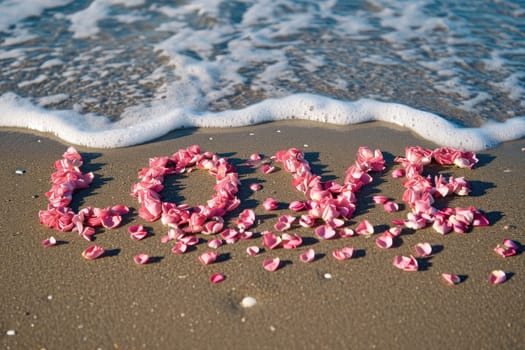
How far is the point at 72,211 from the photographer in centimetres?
372

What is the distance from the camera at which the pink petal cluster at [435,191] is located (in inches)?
136

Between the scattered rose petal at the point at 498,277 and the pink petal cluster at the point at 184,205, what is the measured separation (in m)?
1.47

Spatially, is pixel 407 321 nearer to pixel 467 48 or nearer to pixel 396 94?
pixel 396 94

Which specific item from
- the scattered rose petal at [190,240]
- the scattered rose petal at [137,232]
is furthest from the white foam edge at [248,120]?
the scattered rose petal at [190,240]

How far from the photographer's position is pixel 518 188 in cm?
393

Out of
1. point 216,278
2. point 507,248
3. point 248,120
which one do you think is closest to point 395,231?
point 507,248

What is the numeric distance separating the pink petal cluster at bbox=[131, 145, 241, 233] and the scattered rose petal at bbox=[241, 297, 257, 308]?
0.66 m

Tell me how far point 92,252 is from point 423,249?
1.95 metres

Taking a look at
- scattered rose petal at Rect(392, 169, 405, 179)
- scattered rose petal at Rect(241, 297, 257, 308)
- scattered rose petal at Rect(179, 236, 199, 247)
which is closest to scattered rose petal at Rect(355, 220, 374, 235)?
scattered rose petal at Rect(392, 169, 405, 179)

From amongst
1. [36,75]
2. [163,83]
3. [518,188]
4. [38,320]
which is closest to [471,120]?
[518,188]

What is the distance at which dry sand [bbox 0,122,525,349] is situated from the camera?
2.68m

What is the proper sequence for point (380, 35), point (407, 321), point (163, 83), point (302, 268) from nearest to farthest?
point (407, 321) < point (302, 268) < point (163, 83) < point (380, 35)

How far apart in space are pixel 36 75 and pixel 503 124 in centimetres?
474

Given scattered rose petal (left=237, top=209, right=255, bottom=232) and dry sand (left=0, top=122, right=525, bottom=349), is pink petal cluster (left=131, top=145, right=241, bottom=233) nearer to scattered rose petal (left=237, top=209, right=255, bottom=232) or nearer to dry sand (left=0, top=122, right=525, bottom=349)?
scattered rose petal (left=237, top=209, right=255, bottom=232)
